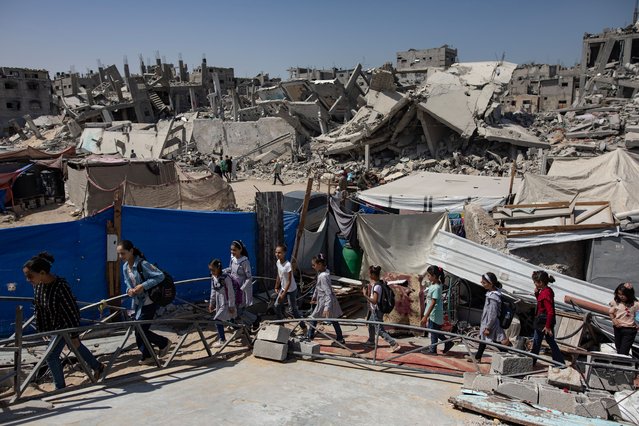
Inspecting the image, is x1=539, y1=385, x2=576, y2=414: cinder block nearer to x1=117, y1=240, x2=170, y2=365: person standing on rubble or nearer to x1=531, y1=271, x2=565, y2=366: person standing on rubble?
x1=531, y1=271, x2=565, y2=366: person standing on rubble

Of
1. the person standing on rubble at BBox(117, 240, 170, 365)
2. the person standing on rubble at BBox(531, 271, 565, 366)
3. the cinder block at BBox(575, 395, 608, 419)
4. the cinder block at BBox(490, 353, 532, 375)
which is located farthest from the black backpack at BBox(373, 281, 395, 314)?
the person standing on rubble at BBox(117, 240, 170, 365)

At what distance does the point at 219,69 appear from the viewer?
197 ft

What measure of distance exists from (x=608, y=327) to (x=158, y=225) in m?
6.93

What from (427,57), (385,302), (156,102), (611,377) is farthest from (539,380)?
(427,57)

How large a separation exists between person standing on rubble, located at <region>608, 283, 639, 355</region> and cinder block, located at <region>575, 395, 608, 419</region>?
6.00 feet

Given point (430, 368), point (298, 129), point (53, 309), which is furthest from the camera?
point (298, 129)

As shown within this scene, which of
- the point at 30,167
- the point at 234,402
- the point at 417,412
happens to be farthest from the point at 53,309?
the point at 30,167

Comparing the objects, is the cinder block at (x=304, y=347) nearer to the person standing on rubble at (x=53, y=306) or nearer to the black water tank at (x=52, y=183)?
the person standing on rubble at (x=53, y=306)

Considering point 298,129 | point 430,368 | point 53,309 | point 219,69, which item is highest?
point 219,69

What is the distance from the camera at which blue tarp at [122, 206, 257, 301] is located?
746 cm

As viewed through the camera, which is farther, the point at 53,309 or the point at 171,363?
the point at 171,363

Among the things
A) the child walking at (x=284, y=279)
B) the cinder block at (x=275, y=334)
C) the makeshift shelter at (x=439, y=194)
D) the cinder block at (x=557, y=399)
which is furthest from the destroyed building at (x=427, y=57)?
the cinder block at (x=557, y=399)

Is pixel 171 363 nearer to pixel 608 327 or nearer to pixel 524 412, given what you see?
pixel 524 412

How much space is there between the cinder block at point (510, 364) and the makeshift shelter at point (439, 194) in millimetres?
4649
